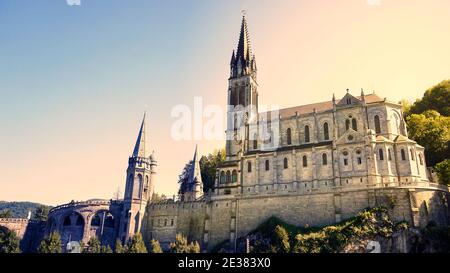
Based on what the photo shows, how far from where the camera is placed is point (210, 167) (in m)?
73.5

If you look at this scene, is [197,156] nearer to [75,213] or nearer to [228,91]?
[228,91]

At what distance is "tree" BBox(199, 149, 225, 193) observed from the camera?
71.2 meters

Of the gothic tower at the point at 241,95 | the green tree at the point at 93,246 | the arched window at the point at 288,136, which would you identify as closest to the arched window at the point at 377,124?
the arched window at the point at 288,136

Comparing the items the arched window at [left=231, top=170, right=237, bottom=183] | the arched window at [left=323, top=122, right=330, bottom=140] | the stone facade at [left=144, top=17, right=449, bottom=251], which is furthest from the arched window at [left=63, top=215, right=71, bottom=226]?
the arched window at [left=323, top=122, right=330, bottom=140]

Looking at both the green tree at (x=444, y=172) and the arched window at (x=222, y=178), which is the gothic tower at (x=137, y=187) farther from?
the green tree at (x=444, y=172)

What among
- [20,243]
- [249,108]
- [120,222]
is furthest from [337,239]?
[20,243]

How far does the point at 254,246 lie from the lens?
42156 millimetres

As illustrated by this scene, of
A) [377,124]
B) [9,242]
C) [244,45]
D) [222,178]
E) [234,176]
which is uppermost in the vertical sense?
[244,45]

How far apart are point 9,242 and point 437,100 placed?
6802 cm

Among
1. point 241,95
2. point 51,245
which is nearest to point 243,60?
point 241,95

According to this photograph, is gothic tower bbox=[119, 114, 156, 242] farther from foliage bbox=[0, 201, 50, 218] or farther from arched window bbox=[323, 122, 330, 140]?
foliage bbox=[0, 201, 50, 218]

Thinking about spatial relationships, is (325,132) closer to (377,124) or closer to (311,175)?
(377,124)

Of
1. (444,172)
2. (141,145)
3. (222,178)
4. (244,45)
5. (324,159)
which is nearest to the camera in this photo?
(444,172)
